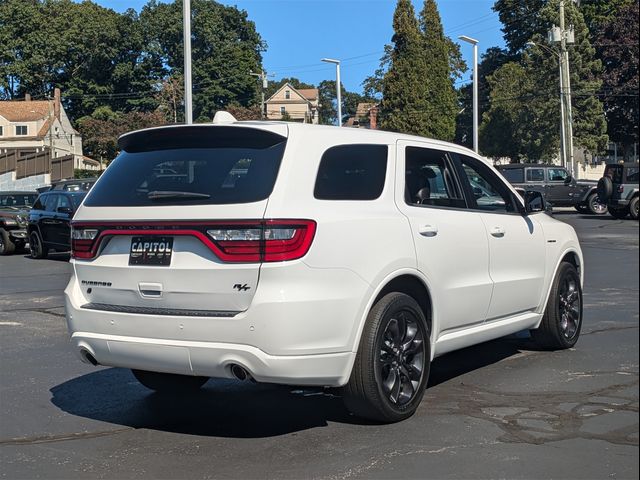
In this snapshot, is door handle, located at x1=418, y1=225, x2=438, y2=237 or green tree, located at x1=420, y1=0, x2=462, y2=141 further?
green tree, located at x1=420, y1=0, x2=462, y2=141

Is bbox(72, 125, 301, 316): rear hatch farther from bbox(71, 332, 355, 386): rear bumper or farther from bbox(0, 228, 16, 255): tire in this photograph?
bbox(0, 228, 16, 255): tire

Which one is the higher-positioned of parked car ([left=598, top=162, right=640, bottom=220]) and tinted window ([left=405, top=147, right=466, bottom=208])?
tinted window ([left=405, top=147, right=466, bottom=208])

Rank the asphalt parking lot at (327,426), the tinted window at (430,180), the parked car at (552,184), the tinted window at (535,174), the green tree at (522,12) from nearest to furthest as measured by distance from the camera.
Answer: the asphalt parking lot at (327,426) → the tinted window at (430,180) → the green tree at (522,12) → the parked car at (552,184) → the tinted window at (535,174)

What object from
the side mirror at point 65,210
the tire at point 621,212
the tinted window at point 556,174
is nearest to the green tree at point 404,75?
the tinted window at point 556,174

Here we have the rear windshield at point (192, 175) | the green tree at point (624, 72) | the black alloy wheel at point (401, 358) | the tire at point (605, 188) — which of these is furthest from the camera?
the black alloy wheel at point (401, 358)

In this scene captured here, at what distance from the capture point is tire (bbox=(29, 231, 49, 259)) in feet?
65.4

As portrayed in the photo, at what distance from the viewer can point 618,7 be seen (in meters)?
3.16

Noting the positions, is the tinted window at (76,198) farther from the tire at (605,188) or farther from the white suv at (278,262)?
the tire at (605,188)

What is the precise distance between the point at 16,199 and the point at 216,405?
773 inches

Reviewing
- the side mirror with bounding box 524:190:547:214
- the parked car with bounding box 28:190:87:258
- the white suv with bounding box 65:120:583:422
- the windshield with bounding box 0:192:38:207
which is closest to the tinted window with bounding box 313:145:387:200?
the white suv with bounding box 65:120:583:422

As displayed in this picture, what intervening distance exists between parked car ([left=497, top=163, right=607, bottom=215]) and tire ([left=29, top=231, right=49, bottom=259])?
1770 cm

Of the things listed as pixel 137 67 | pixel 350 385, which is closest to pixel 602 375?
pixel 350 385

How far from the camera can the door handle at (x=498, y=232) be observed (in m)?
6.32

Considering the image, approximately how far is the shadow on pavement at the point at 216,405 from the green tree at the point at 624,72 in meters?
2.78
